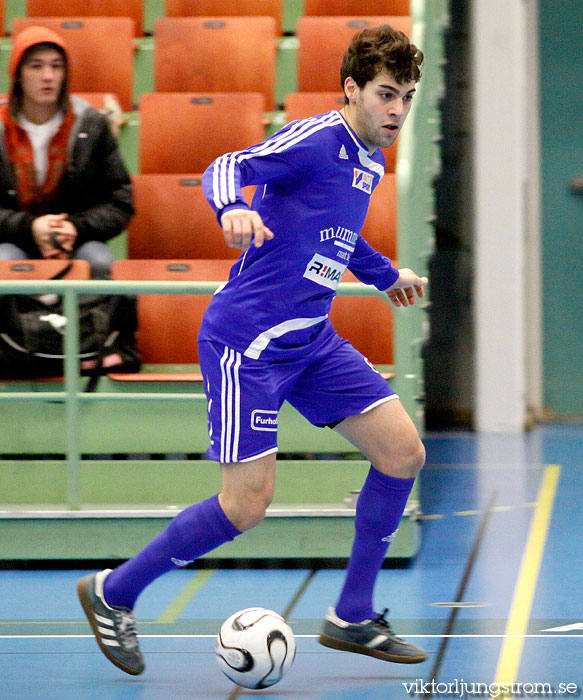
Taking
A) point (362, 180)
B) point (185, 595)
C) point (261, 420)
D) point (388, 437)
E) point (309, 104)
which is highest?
point (309, 104)

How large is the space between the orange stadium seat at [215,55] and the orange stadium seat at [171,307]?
1.63 m

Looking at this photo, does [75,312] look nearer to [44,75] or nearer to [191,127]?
[44,75]

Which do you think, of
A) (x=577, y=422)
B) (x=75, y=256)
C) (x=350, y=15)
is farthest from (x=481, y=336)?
(x=75, y=256)

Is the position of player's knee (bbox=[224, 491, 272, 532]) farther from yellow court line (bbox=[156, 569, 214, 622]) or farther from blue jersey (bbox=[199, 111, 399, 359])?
yellow court line (bbox=[156, 569, 214, 622])

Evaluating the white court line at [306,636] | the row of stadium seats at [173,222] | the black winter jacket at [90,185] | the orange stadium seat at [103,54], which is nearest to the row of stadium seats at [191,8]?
the orange stadium seat at [103,54]

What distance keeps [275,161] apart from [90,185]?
2.28 meters

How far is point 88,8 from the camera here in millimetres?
6738

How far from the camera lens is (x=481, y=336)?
805 centimetres

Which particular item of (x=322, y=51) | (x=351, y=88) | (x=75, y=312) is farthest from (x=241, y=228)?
(x=322, y=51)

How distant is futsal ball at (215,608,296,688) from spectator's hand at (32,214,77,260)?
2.23 m

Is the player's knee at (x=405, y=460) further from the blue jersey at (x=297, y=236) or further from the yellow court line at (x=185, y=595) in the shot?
the yellow court line at (x=185, y=595)

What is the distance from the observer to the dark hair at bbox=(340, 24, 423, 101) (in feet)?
9.80

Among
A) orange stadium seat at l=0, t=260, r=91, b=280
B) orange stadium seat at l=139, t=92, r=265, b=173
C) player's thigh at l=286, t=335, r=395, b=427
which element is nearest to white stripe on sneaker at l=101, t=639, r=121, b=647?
player's thigh at l=286, t=335, r=395, b=427

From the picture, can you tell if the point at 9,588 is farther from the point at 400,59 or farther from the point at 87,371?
the point at 400,59
